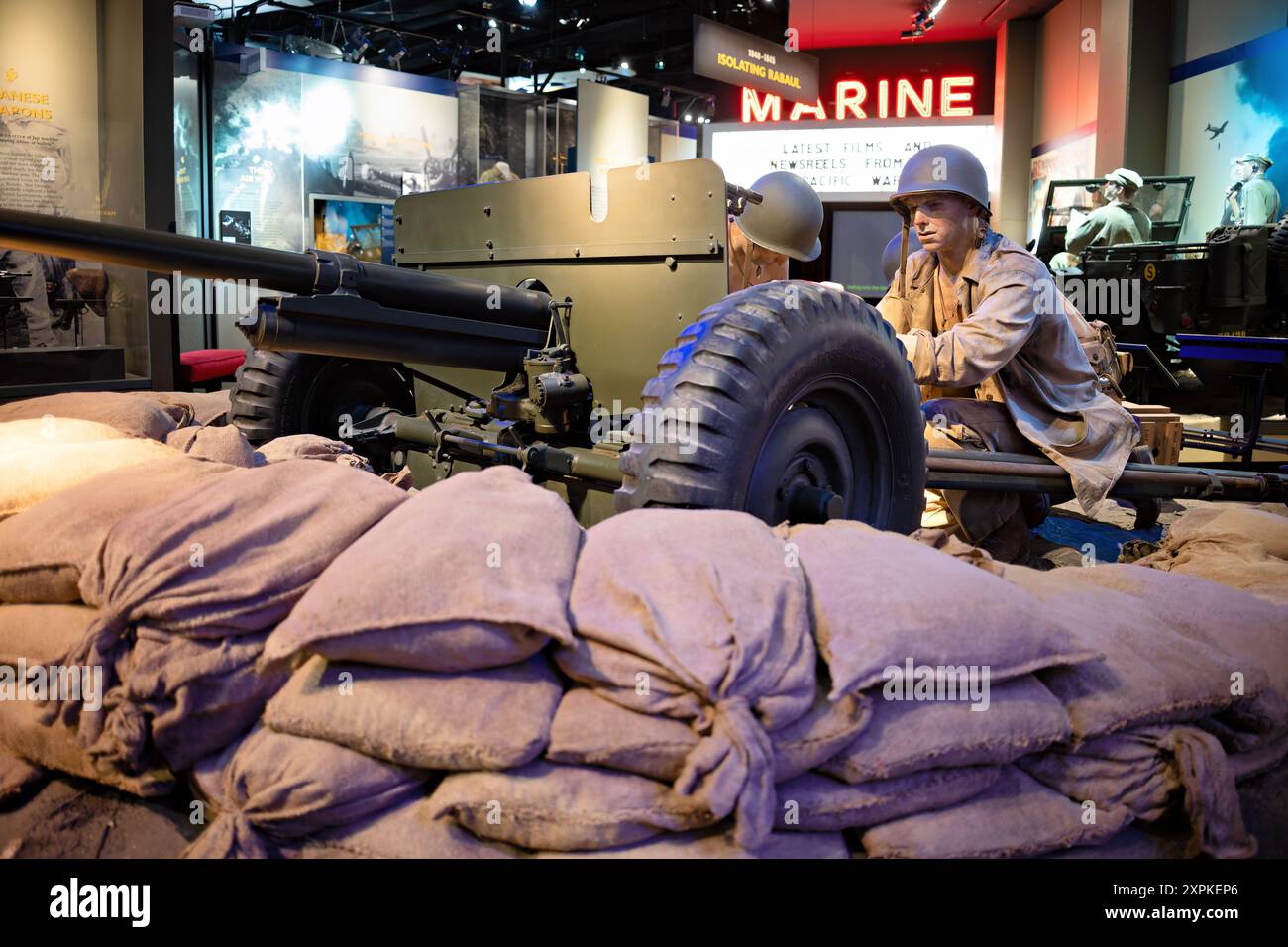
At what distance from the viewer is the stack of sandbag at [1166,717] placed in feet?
5.47

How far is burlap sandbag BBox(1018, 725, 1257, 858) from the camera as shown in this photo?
1.65m

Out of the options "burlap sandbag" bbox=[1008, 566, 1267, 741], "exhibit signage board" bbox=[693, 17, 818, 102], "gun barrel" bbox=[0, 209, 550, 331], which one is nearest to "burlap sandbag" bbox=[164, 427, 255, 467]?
"gun barrel" bbox=[0, 209, 550, 331]

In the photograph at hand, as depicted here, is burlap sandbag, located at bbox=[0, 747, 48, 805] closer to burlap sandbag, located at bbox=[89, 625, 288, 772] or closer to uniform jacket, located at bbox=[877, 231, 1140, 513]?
burlap sandbag, located at bbox=[89, 625, 288, 772]

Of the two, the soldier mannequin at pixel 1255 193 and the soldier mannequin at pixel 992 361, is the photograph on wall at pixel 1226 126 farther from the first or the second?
the soldier mannequin at pixel 992 361

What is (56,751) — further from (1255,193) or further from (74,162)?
(1255,193)

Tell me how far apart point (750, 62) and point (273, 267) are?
8770 millimetres

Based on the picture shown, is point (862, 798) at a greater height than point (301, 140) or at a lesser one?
lesser

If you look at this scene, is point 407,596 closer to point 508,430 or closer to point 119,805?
point 119,805

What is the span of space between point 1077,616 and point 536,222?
2621mm

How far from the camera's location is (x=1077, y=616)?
1921 millimetres

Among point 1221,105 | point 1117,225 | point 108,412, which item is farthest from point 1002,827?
point 1221,105

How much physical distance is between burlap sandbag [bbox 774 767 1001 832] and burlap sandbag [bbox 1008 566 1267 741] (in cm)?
26

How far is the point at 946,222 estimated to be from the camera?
4.16 metres
